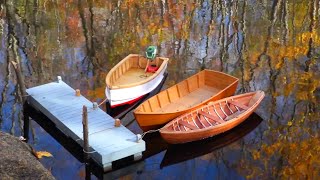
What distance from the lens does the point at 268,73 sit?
24.6 meters

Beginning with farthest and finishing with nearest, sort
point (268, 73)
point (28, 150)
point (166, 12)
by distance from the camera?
1. point (166, 12)
2. point (268, 73)
3. point (28, 150)

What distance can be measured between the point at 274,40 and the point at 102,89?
1135cm

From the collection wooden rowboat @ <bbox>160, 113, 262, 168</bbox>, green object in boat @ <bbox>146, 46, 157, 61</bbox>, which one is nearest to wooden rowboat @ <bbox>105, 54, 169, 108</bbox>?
green object in boat @ <bbox>146, 46, 157, 61</bbox>

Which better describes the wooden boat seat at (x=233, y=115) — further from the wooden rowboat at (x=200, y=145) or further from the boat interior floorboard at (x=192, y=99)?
the boat interior floorboard at (x=192, y=99)

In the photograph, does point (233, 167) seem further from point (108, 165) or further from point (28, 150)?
point (28, 150)

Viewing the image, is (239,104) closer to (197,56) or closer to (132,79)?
(132,79)

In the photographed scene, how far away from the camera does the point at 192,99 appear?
20.6 meters

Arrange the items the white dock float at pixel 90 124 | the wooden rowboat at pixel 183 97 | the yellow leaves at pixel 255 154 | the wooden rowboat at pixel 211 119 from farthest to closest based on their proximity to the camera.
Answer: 1. the wooden rowboat at pixel 183 97
2. the yellow leaves at pixel 255 154
3. the wooden rowboat at pixel 211 119
4. the white dock float at pixel 90 124

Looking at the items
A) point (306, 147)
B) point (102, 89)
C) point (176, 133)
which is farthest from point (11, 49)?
point (306, 147)

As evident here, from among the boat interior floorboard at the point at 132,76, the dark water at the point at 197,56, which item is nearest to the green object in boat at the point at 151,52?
the boat interior floorboard at the point at 132,76

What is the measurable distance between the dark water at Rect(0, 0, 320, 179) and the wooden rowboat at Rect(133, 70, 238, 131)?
47.6 inches

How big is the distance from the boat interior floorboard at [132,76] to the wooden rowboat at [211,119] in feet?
12.6

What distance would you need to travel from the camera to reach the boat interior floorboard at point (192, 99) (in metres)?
19.8

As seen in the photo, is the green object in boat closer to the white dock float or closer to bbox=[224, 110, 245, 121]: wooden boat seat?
the white dock float
